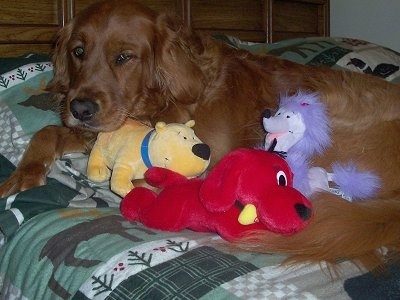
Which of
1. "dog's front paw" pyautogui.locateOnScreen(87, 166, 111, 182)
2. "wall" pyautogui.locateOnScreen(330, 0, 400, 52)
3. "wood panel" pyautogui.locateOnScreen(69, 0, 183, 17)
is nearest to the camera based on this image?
"dog's front paw" pyautogui.locateOnScreen(87, 166, 111, 182)

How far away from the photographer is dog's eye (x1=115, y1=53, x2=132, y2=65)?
6.24 ft

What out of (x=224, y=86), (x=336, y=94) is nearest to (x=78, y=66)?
(x=224, y=86)

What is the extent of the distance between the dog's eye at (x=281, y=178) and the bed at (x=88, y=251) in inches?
7.7

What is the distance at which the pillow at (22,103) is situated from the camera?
1.95 m

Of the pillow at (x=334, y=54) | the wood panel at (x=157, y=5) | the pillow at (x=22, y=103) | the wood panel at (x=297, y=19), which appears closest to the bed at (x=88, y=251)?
the pillow at (x=22, y=103)

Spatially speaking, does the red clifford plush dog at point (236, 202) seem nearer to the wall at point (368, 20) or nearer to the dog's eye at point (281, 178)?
the dog's eye at point (281, 178)

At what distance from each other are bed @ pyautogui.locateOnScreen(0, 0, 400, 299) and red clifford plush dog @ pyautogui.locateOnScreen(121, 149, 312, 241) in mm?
44

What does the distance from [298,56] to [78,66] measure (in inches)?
57.8

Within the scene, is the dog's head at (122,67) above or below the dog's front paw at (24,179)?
above

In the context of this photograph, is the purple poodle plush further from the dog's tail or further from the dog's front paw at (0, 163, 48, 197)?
the dog's front paw at (0, 163, 48, 197)

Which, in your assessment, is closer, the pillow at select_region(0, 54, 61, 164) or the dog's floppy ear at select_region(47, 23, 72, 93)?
the pillow at select_region(0, 54, 61, 164)

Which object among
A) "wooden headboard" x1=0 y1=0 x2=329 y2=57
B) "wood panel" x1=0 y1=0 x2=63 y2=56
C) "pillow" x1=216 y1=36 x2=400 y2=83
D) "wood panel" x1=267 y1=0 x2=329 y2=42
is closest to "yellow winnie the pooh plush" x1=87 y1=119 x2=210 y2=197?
"wooden headboard" x1=0 y1=0 x2=329 y2=57

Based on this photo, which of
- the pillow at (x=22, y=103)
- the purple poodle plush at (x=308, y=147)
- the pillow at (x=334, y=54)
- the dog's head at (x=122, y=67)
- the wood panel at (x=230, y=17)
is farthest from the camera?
the wood panel at (x=230, y=17)

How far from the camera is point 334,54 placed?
312 centimetres
